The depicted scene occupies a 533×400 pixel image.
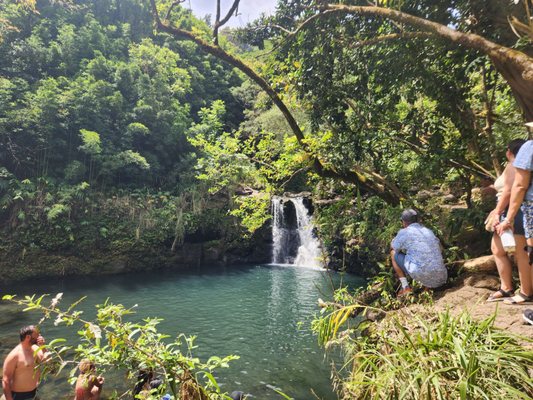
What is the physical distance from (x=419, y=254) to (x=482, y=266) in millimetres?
1198

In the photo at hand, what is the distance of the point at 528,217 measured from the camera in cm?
331

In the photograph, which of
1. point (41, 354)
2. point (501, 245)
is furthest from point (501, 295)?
point (41, 354)

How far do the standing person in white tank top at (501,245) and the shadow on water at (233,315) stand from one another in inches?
78.2

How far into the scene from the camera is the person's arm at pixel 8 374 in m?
4.55

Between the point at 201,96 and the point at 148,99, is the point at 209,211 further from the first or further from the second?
the point at 201,96

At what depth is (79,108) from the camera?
70.6ft

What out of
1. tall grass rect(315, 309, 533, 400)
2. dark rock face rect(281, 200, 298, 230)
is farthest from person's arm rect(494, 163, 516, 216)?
dark rock face rect(281, 200, 298, 230)

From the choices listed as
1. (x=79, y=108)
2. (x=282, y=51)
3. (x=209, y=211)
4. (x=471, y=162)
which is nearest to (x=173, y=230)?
(x=209, y=211)

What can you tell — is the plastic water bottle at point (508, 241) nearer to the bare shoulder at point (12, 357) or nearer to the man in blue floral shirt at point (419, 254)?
the man in blue floral shirt at point (419, 254)

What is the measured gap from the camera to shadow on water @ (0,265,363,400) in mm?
7098

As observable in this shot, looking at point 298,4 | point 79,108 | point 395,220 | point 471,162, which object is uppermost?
point 79,108

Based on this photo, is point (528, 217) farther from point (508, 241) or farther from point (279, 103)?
point (279, 103)

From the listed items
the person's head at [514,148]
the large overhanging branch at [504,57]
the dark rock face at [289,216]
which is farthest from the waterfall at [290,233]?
the person's head at [514,148]

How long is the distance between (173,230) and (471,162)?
1915 cm
